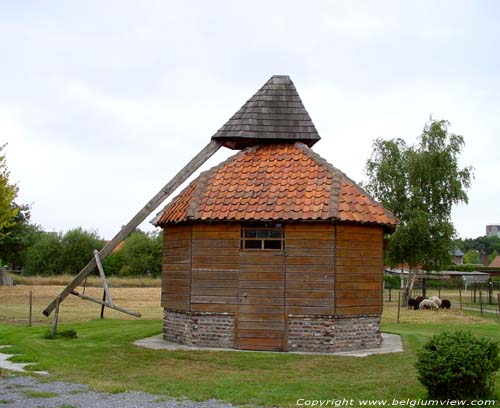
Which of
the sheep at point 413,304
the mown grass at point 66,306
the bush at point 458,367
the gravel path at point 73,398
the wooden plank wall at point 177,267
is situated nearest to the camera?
the gravel path at point 73,398

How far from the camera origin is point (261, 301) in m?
15.1

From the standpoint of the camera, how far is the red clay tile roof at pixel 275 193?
1498 centimetres

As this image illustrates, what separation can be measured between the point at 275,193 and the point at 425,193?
2128 centimetres

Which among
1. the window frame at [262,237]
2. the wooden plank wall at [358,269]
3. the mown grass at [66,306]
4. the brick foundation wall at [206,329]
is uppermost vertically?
the window frame at [262,237]

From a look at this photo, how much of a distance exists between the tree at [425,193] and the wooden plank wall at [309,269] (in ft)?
64.8

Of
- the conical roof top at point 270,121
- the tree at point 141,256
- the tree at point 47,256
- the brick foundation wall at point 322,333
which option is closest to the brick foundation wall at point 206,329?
the brick foundation wall at point 322,333

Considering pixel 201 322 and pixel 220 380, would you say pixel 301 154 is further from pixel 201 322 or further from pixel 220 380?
pixel 220 380

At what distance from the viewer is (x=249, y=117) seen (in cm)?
1716

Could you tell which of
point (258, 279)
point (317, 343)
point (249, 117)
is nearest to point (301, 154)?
point (249, 117)

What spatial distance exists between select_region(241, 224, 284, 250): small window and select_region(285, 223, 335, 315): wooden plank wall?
251 millimetres

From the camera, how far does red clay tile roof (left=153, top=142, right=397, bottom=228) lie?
15.0 meters

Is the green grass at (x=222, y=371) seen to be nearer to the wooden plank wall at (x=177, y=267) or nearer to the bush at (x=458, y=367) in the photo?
the bush at (x=458, y=367)

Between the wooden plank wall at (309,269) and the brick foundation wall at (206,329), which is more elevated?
the wooden plank wall at (309,269)

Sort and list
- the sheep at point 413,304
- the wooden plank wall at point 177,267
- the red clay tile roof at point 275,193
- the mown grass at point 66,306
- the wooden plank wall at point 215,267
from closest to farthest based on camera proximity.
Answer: the red clay tile roof at point 275,193 < the wooden plank wall at point 215,267 < the wooden plank wall at point 177,267 < the mown grass at point 66,306 < the sheep at point 413,304
